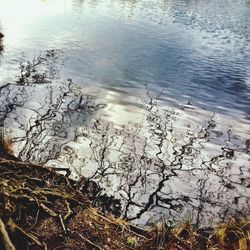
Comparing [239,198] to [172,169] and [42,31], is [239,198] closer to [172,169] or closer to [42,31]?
[172,169]

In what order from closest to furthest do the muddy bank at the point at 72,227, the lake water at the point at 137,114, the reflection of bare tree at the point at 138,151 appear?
the muddy bank at the point at 72,227 < the reflection of bare tree at the point at 138,151 < the lake water at the point at 137,114

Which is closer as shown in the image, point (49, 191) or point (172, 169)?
point (49, 191)

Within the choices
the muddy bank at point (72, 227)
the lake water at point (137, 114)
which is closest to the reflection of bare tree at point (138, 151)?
the lake water at point (137, 114)

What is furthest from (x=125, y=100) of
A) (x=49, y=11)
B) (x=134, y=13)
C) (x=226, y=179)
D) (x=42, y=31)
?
(x=134, y=13)

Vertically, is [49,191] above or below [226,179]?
above

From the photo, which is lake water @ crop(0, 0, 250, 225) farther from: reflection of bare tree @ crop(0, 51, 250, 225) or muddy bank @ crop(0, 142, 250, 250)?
muddy bank @ crop(0, 142, 250, 250)

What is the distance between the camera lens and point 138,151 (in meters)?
9.38

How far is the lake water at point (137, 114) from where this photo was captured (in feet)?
26.1

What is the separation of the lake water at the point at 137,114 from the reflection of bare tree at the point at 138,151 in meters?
0.03

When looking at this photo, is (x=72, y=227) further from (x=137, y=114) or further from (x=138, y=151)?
(x=137, y=114)

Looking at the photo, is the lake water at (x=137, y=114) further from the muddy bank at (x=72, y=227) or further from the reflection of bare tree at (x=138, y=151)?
the muddy bank at (x=72, y=227)

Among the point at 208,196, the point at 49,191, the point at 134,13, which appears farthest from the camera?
the point at 134,13

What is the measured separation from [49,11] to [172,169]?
90.4 feet

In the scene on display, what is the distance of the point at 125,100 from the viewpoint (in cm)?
1294
